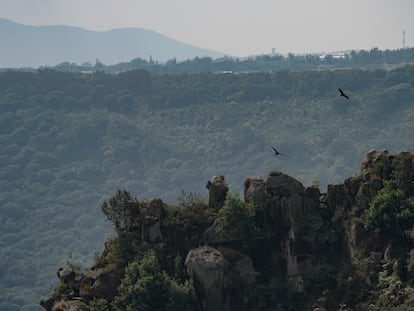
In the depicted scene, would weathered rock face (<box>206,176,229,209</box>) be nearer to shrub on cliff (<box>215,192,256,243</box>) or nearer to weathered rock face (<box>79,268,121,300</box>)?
shrub on cliff (<box>215,192,256,243</box>)

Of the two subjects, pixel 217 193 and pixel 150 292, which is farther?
pixel 217 193

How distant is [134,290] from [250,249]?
18.0 feet

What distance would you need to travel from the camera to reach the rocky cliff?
4659cm

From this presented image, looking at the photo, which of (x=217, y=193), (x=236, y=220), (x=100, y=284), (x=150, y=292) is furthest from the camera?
(x=217, y=193)

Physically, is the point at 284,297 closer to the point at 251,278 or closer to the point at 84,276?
the point at 251,278

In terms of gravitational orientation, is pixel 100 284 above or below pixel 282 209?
below

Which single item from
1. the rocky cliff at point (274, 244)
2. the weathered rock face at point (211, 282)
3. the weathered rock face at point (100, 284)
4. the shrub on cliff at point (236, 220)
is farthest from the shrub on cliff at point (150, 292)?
the shrub on cliff at point (236, 220)

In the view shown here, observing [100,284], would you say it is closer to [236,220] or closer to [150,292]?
[150,292]

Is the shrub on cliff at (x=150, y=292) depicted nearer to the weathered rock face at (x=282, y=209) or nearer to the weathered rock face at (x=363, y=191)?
the weathered rock face at (x=282, y=209)

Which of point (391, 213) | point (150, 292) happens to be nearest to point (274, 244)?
point (391, 213)

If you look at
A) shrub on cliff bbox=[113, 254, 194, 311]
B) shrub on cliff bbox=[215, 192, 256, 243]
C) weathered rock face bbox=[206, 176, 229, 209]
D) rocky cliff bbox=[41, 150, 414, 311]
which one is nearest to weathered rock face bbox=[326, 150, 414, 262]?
rocky cliff bbox=[41, 150, 414, 311]

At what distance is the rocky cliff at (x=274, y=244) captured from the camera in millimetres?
46594

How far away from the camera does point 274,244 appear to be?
4938cm

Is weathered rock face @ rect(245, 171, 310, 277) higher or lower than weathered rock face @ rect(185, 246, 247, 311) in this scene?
higher
